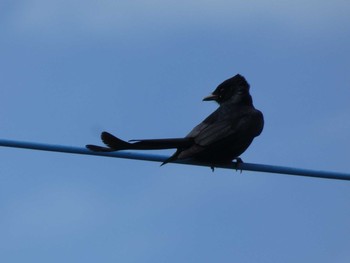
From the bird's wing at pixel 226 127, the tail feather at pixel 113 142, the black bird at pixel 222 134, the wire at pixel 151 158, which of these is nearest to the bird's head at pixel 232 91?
the black bird at pixel 222 134

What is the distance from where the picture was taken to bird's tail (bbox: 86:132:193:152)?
28.8 feet

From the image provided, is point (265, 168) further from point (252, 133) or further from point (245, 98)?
point (245, 98)

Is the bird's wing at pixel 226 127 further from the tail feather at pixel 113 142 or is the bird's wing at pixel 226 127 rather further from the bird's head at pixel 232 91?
the tail feather at pixel 113 142

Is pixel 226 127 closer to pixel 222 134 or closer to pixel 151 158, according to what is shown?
pixel 222 134

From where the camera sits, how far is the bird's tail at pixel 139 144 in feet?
28.8

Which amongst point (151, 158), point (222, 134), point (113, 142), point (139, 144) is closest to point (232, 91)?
point (222, 134)

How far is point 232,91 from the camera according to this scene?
461 inches

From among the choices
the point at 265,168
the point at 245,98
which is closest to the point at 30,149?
the point at 265,168

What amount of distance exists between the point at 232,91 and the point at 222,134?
1.51 m

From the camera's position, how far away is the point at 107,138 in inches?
350

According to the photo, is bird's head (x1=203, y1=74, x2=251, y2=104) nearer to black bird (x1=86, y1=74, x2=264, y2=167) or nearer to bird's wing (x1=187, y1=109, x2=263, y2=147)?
black bird (x1=86, y1=74, x2=264, y2=167)

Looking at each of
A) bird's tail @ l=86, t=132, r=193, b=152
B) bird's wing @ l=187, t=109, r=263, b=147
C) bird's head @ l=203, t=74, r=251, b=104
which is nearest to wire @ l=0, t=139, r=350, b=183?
bird's tail @ l=86, t=132, r=193, b=152

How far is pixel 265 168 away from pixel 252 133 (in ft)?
A: 8.58

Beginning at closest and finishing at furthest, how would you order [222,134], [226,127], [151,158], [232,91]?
[151,158], [222,134], [226,127], [232,91]
